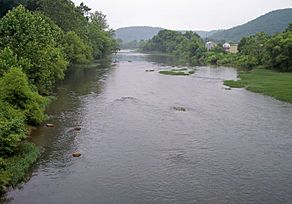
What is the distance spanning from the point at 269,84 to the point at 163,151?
3281 cm

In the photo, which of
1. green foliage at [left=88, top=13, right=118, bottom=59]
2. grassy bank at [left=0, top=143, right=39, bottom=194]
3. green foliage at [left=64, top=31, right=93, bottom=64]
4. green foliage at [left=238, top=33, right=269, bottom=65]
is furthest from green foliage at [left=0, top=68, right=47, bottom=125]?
green foliage at [left=88, top=13, right=118, bottom=59]

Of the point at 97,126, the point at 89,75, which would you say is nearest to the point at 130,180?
the point at 97,126

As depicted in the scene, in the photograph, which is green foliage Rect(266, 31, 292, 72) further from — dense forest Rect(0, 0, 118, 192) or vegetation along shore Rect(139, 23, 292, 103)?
dense forest Rect(0, 0, 118, 192)

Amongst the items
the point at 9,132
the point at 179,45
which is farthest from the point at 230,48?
the point at 9,132

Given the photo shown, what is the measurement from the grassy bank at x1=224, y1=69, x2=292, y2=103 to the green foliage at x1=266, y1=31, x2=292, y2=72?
526 cm

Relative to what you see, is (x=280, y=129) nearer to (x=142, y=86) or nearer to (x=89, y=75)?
(x=142, y=86)

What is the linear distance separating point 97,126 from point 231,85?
28.3 m

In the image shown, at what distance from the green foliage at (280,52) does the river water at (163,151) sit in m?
27.6

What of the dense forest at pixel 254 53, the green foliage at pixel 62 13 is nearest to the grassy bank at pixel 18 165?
the green foliage at pixel 62 13

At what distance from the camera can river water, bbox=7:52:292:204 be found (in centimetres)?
2042

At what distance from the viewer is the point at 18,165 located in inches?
891

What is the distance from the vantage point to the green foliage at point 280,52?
70.2 meters

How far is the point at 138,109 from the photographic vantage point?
3975 centimetres

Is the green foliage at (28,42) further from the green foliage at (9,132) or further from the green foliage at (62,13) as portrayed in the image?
the green foliage at (62,13)
